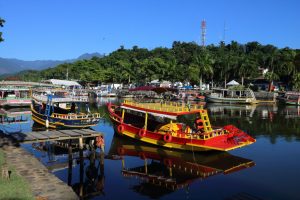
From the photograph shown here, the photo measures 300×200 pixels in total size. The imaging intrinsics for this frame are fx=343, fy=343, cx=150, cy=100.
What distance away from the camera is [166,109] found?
102 feet

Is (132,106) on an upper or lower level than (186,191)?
upper

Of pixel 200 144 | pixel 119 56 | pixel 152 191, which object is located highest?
pixel 119 56

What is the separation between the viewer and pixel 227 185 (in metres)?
21.5

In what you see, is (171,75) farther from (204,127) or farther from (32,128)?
(204,127)

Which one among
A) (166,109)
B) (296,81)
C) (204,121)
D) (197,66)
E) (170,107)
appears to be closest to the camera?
(204,121)

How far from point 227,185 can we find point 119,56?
473 ft

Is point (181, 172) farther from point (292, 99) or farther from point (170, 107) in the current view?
point (292, 99)

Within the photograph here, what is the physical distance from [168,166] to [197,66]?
90767 millimetres

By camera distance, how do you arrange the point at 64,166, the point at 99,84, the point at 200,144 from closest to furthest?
the point at 64,166 < the point at 200,144 < the point at 99,84

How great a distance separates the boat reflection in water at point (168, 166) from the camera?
71.6ft

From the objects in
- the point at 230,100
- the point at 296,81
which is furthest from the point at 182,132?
the point at 296,81

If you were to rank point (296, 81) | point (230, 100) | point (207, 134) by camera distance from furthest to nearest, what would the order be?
point (296, 81) → point (230, 100) → point (207, 134)

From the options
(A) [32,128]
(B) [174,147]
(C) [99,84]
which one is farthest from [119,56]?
(B) [174,147]

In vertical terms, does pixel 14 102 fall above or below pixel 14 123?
above
